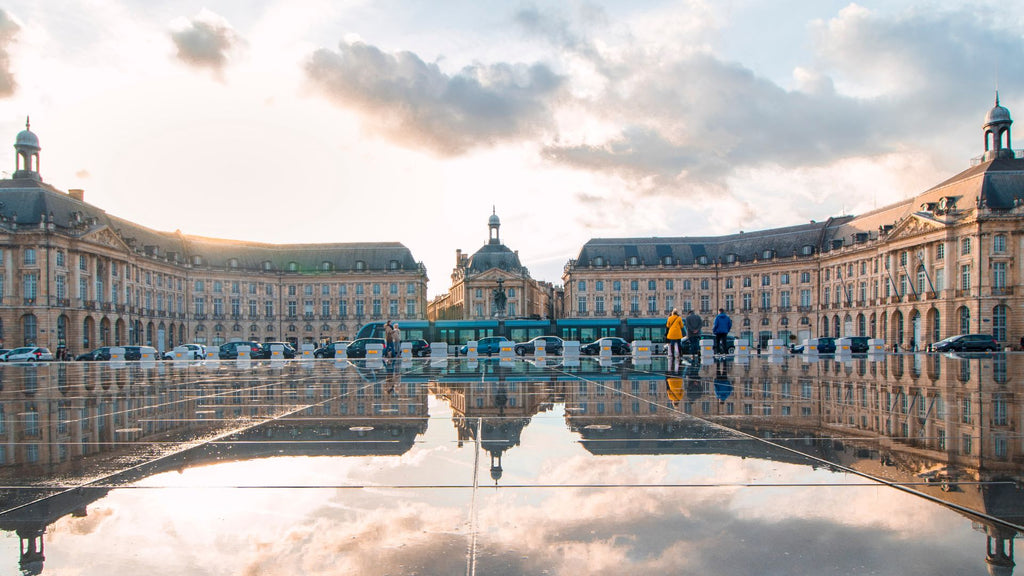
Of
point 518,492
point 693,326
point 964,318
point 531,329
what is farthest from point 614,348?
point 518,492

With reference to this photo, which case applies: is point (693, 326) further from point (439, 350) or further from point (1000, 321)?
point (1000, 321)

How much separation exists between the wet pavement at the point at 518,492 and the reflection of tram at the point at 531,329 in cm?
5250

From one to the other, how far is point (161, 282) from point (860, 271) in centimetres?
8698

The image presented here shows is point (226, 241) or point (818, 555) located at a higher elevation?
point (226, 241)

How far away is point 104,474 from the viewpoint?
5.74 m

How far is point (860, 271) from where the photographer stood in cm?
8325

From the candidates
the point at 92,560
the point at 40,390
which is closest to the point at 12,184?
the point at 40,390

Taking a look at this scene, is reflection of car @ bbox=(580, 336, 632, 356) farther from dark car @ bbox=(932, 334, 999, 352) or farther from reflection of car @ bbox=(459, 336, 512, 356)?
dark car @ bbox=(932, 334, 999, 352)

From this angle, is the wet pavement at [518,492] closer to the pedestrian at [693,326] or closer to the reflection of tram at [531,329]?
the pedestrian at [693,326]

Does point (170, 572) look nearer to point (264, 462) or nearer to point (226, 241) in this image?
point (264, 462)

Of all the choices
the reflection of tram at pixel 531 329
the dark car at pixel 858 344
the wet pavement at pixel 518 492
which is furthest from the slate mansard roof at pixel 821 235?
the wet pavement at pixel 518 492

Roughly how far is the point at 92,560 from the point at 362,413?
5997 millimetres

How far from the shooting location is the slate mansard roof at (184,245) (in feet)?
227

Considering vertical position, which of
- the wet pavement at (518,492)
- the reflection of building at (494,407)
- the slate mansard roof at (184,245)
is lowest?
the reflection of building at (494,407)
